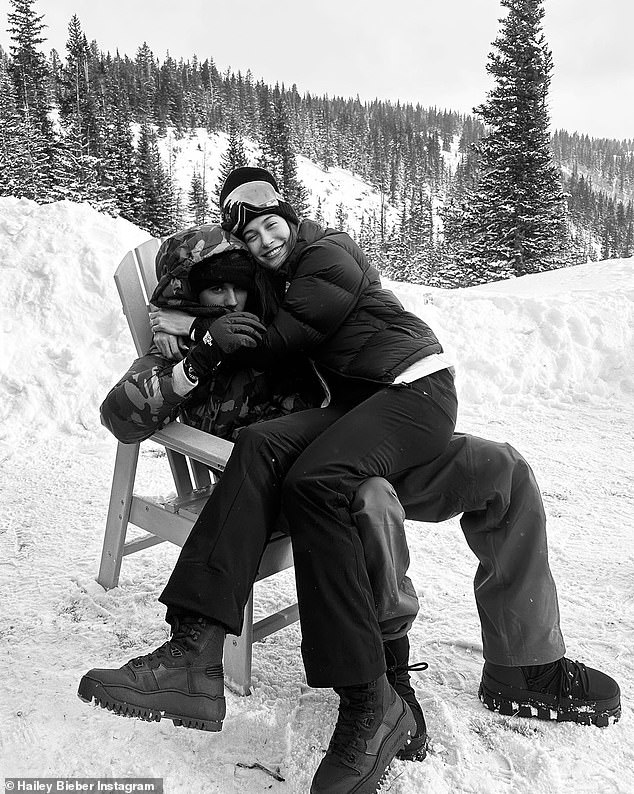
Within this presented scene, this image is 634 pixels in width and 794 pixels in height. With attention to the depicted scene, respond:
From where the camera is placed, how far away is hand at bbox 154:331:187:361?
253 centimetres

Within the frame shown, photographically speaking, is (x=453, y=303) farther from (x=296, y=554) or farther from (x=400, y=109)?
(x=400, y=109)

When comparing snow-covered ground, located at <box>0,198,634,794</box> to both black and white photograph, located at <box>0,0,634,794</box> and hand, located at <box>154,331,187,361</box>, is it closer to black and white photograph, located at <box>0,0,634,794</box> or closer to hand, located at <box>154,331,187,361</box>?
black and white photograph, located at <box>0,0,634,794</box>

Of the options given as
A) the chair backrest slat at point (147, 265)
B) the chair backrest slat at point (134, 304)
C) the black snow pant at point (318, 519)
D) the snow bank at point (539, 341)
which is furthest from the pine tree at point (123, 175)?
the black snow pant at point (318, 519)

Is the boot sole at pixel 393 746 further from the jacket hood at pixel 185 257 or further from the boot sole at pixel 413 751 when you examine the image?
the jacket hood at pixel 185 257

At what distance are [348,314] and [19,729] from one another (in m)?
1.66

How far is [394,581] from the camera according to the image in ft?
5.85

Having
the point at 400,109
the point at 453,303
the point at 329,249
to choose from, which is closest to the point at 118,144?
the point at 453,303

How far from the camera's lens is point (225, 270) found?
2566 millimetres

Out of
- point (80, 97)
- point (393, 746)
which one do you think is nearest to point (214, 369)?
point (393, 746)

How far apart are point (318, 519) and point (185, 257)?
4.38 ft

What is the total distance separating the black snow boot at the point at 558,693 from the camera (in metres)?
1.94

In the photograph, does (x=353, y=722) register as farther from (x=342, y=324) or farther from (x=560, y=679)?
(x=342, y=324)

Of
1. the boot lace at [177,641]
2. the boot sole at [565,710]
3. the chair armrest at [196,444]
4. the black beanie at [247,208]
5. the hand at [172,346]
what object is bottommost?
the boot sole at [565,710]

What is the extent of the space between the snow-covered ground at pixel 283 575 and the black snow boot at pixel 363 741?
0.43 ft
